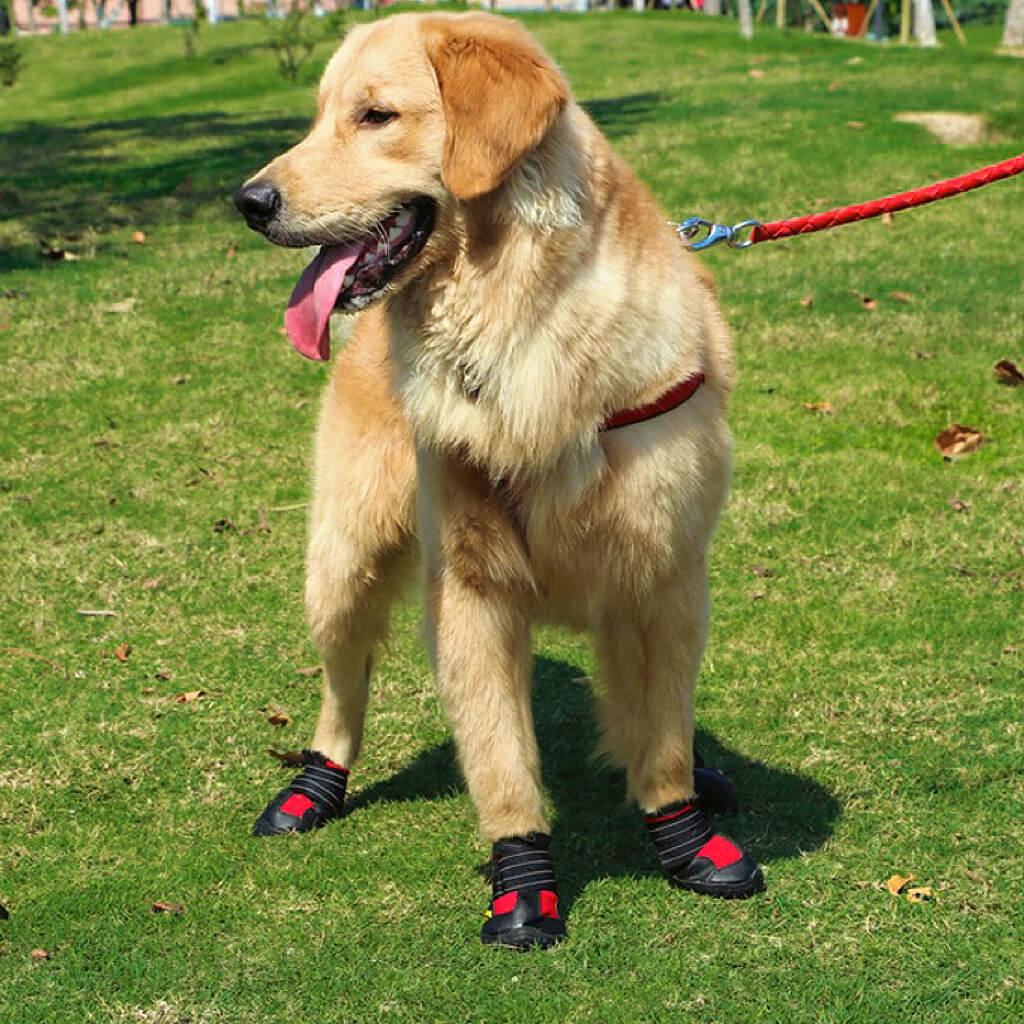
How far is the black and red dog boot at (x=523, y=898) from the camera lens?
11.7 feet

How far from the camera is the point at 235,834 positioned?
14.1 ft

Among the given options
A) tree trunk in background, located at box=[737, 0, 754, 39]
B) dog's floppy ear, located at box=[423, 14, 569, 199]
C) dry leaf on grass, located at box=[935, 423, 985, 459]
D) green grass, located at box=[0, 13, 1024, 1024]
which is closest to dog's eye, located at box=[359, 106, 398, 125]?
dog's floppy ear, located at box=[423, 14, 569, 199]

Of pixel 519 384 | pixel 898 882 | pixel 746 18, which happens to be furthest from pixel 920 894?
pixel 746 18

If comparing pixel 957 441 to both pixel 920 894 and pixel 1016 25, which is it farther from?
pixel 1016 25

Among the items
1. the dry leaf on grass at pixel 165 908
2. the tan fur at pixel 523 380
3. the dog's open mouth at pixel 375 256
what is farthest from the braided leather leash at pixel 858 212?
the dry leaf on grass at pixel 165 908

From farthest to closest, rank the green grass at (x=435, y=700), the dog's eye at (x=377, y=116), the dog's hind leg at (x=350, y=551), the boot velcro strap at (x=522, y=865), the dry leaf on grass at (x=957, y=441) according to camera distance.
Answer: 1. the dry leaf on grass at (x=957, y=441)
2. the dog's hind leg at (x=350, y=551)
3. the boot velcro strap at (x=522, y=865)
4. the green grass at (x=435, y=700)
5. the dog's eye at (x=377, y=116)

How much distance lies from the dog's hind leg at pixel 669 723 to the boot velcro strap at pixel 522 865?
35 cm

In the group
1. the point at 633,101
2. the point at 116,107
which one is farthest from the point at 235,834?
the point at 116,107

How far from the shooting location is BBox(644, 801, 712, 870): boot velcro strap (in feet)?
12.5

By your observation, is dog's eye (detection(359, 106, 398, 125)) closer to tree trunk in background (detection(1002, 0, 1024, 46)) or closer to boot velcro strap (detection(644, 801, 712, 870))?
boot velcro strap (detection(644, 801, 712, 870))

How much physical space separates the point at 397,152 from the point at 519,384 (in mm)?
589

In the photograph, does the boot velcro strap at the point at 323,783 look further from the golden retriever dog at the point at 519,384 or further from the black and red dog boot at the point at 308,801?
the golden retriever dog at the point at 519,384

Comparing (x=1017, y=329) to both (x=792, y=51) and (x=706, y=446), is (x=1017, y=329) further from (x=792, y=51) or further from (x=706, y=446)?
(x=792, y=51)

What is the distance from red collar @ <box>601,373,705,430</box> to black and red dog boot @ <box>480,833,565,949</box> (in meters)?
1.09
